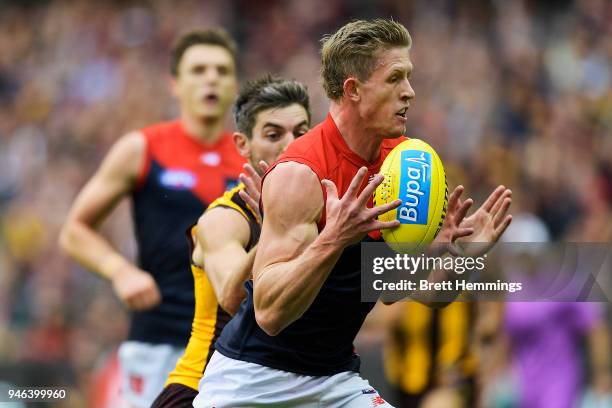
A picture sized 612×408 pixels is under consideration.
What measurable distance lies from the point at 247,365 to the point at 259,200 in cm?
71

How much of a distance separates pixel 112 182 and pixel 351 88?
9.73 ft

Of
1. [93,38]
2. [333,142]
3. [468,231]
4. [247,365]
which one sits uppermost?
[93,38]

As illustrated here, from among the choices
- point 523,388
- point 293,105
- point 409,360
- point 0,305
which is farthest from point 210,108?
point 0,305

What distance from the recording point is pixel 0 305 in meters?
13.3

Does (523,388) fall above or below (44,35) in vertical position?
below

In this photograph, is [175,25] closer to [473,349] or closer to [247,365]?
[473,349]

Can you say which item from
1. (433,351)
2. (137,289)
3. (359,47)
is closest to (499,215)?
(359,47)

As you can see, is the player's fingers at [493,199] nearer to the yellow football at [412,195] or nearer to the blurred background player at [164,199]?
the yellow football at [412,195]

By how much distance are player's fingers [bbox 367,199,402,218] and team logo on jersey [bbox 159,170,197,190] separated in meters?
3.21

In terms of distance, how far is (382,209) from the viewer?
4211mm

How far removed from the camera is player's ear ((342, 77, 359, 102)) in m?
4.70

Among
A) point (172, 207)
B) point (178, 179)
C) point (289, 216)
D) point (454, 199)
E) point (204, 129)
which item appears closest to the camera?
point (289, 216)

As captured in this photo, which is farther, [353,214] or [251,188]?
[251,188]

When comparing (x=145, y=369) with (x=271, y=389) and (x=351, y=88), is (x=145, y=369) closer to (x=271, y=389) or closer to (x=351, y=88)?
(x=271, y=389)
